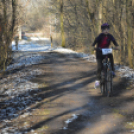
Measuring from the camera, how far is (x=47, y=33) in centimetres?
3294

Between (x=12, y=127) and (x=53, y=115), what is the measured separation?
2.99 ft

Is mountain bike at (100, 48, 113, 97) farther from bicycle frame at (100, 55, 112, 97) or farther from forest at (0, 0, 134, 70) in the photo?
forest at (0, 0, 134, 70)

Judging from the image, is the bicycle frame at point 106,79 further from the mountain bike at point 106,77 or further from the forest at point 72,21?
the forest at point 72,21

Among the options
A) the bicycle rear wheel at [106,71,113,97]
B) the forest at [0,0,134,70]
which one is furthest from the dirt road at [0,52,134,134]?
the forest at [0,0,134,70]

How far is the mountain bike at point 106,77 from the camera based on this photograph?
21.1ft

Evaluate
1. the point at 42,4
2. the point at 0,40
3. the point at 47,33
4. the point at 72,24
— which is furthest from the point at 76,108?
the point at 47,33

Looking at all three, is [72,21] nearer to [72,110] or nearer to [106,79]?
[106,79]

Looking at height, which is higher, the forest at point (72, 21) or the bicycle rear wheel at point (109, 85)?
the forest at point (72, 21)

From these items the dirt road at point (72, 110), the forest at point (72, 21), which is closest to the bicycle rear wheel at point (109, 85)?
the dirt road at point (72, 110)

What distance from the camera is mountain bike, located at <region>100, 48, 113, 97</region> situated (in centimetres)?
643

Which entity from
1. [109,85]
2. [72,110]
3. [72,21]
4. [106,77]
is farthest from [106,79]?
[72,21]

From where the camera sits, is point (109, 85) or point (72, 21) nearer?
point (109, 85)

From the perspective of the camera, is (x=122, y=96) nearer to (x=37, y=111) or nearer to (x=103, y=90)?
(x=103, y=90)

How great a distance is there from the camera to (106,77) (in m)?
6.54
